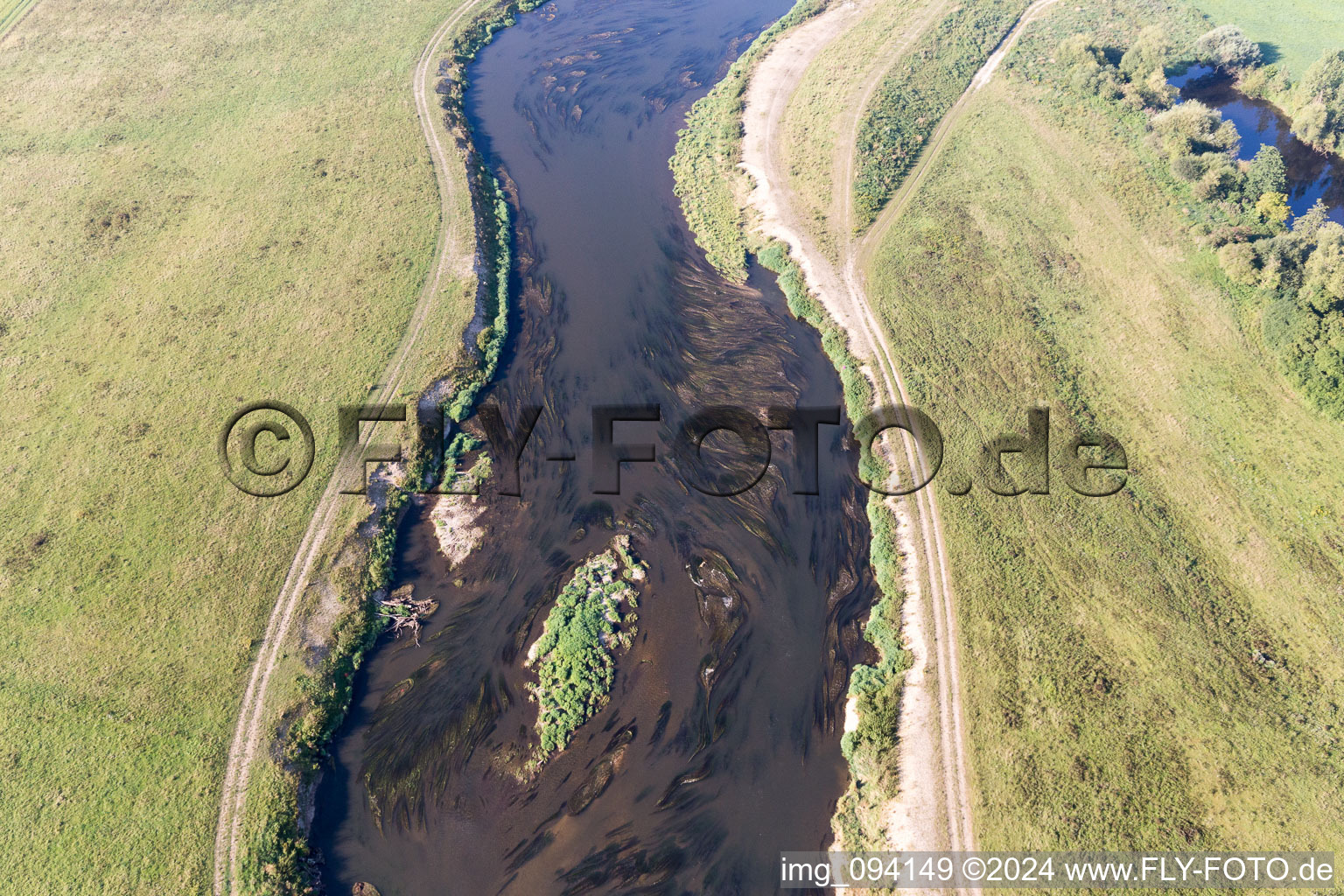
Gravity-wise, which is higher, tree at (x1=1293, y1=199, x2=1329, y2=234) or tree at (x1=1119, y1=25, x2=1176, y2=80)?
tree at (x1=1119, y1=25, x2=1176, y2=80)

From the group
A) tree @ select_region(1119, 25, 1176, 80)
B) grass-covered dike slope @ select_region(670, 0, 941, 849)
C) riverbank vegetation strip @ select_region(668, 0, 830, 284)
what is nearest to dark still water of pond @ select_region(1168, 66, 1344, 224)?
tree @ select_region(1119, 25, 1176, 80)

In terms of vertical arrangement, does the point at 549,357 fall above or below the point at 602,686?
above

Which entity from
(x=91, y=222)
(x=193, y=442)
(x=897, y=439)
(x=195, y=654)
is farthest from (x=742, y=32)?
(x=195, y=654)

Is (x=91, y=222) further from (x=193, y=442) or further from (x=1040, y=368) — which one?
(x=1040, y=368)

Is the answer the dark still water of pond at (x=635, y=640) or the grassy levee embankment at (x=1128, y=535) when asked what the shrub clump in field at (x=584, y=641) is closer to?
the dark still water of pond at (x=635, y=640)

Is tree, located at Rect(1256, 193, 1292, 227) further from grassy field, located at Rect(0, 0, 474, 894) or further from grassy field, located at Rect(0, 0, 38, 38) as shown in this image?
grassy field, located at Rect(0, 0, 38, 38)

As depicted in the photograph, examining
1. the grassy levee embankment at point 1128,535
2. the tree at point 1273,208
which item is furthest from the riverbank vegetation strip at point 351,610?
the tree at point 1273,208
